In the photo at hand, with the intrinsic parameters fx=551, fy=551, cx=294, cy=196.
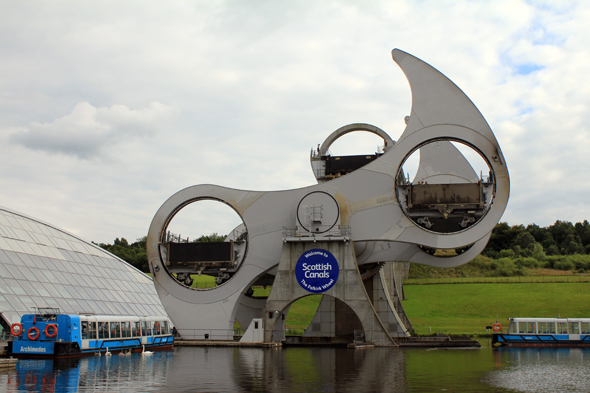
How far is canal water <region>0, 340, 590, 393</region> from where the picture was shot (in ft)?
61.8

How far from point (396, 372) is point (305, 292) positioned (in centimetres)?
1877

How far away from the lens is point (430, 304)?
77500mm

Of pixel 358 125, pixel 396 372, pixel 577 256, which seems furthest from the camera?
pixel 577 256

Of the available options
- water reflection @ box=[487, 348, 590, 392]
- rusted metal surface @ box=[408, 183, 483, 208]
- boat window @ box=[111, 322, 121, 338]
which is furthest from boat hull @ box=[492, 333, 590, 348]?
boat window @ box=[111, 322, 121, 338]

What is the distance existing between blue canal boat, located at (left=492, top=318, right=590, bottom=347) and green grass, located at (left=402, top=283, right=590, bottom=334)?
17071mm

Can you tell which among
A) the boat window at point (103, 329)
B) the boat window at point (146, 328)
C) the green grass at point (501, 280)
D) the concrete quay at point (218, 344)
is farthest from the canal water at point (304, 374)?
the green grass at point (501, 280)

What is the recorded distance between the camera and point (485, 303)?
7556 cm

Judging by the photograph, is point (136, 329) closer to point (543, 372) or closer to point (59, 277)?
point (59, 277)

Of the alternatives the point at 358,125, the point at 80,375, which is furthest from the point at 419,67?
the point at 80,375

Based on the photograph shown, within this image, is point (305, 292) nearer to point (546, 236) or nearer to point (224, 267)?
point (224, 267)

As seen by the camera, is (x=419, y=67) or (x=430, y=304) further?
(x=430, y=304)

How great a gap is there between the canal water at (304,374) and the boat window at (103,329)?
9.89 ft

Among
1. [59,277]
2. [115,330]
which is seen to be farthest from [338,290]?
[59,277]

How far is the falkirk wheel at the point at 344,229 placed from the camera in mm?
42188
